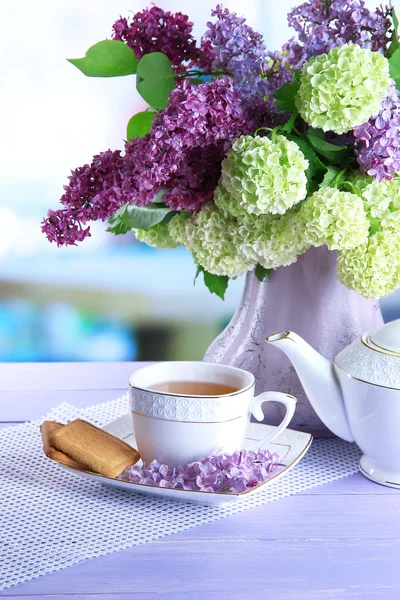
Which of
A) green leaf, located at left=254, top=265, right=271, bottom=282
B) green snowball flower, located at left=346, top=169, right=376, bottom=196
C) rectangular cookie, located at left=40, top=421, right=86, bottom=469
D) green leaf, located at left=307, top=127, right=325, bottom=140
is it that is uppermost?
green leaf, located at left=307, top=127, right=325, bottom=140

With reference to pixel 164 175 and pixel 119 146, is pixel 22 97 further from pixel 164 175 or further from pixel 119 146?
pixel 164 175

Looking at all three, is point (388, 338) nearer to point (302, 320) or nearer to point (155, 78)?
point (302, 320)

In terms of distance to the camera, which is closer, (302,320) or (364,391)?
(364,391)

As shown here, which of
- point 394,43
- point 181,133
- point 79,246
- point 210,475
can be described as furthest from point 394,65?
point 79,246

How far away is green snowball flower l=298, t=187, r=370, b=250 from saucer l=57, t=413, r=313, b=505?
0.73 feet

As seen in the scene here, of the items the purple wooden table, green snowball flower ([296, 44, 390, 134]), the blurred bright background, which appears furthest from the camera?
the blurred bright background

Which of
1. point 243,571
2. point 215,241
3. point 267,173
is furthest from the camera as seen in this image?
point 215,241

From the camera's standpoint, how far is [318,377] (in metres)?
0.78

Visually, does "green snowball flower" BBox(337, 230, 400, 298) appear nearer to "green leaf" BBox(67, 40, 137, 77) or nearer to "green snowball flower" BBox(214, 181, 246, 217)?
"green snowball flower" BBox(214, 181, 246, 217)

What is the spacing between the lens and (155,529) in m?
0.66

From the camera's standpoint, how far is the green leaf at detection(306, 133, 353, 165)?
75cm

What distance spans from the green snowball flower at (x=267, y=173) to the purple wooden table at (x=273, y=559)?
288 millimetres

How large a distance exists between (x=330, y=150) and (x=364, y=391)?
0.80 feet

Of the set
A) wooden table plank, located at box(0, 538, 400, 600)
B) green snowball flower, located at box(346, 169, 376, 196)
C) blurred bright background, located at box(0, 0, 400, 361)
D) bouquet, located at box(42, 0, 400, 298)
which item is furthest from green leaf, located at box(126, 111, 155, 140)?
blurred bright background, located at box(0, 0, 400, 361)
